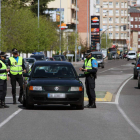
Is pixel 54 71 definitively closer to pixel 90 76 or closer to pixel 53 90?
pixel 90 76

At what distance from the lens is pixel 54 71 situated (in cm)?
1462

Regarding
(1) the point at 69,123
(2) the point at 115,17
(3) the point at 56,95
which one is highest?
(2) the point at 115,17

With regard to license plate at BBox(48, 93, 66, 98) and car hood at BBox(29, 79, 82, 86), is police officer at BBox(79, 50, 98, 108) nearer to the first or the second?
car hood at BBox(29, 79, 82, 86)

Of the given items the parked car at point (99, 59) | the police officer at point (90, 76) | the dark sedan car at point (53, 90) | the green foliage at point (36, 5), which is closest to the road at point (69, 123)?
the dark sedan car at point (53, 90)

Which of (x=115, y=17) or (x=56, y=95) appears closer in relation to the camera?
(x=56, y=95)

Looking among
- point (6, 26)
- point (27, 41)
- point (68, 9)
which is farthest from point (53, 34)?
point (68, 9)

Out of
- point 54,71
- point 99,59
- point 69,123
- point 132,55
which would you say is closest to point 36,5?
point 99,59

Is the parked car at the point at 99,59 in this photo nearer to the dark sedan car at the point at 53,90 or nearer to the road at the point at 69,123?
the road at the point at 69,123

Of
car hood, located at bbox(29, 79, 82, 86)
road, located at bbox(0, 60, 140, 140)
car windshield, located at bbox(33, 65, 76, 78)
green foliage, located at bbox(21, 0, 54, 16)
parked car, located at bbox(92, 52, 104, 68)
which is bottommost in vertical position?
parked car, located at bbox(92, 52, 104, 68)

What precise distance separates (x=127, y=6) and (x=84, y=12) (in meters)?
59.8

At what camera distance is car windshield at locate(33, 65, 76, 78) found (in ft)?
47.4

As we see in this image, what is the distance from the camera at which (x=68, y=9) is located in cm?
10412

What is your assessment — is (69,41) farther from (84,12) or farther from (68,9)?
(84,12)

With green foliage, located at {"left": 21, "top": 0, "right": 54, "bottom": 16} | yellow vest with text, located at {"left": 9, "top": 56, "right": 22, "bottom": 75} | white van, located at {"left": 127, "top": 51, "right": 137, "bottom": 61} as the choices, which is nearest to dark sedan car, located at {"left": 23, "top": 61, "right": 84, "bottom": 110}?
yellow vest with text, located at {"left": 9, "top": 56, "right": 22, "bottom": 75}
